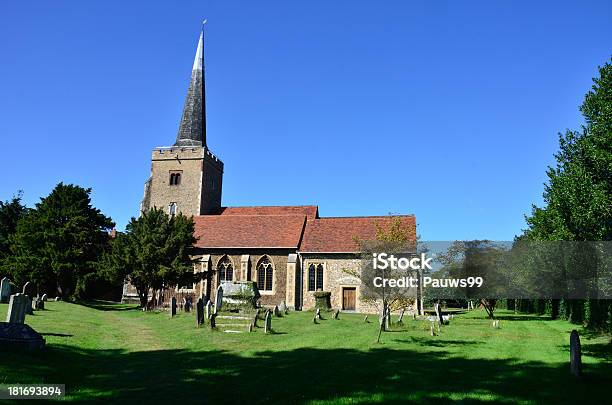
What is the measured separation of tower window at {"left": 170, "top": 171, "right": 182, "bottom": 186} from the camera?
151ft

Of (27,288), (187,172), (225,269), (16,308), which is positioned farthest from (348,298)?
(16,308)

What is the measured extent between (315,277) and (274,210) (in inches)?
438

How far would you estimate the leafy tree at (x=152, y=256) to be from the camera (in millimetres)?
30250

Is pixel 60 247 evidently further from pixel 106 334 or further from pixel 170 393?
pixel 170 393

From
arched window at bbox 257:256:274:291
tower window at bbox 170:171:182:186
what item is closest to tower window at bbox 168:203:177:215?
tower window at bbox 170:171:182:186

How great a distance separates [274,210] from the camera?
149 feet

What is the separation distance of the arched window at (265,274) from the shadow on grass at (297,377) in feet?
76.9

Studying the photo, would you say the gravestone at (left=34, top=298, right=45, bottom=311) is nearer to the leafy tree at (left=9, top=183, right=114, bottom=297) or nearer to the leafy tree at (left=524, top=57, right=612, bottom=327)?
the leafy tree at (left=9, top=183, right=114, bottom=297)

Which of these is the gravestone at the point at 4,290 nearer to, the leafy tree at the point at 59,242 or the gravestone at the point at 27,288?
the gravestone at the point at 27,288

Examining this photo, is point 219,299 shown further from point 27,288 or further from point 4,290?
point 27,288

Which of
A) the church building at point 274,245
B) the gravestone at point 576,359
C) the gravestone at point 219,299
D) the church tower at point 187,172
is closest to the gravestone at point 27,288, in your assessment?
the church building at point 274,245

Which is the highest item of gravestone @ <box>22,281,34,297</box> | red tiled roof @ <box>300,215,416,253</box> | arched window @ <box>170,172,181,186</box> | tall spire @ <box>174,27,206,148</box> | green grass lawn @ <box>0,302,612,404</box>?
tall spire @ <box>174,27,206,148</box>

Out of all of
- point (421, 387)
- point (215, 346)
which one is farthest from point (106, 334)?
point (421, 387)

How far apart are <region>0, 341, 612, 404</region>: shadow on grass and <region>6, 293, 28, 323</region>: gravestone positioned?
1.68 metres
